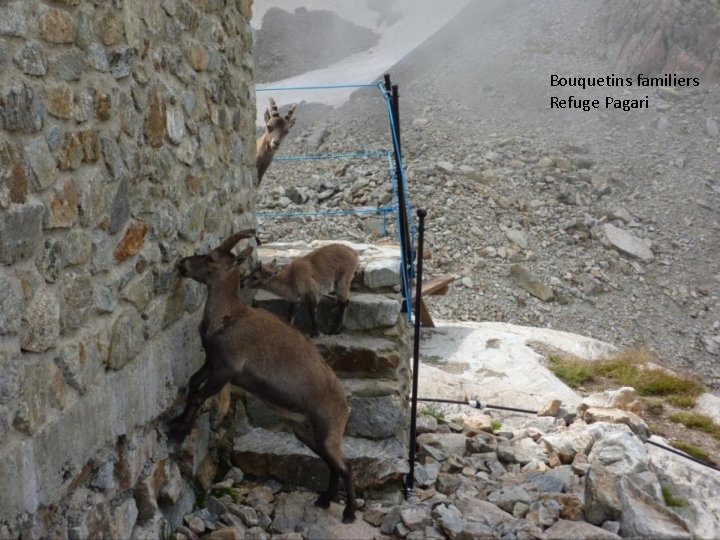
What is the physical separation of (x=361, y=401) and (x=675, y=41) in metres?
22.1

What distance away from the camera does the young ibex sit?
5637 mm

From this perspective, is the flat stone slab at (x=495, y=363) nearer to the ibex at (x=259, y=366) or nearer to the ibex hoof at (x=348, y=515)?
the ibex hoof at (x=348, y=515)

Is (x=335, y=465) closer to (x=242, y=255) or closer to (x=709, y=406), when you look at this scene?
(x=242, y=255)

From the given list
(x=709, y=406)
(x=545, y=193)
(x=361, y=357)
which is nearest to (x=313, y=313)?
(x=361, y=357)

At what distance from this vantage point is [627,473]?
16.9ft

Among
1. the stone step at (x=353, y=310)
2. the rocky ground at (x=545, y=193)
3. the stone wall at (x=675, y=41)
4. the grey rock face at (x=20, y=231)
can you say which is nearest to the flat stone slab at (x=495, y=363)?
the rocky ground at (x=545, y=193)

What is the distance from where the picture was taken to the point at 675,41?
23.4m

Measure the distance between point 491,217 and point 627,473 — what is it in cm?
1130

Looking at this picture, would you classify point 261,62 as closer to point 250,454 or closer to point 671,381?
point 671,381

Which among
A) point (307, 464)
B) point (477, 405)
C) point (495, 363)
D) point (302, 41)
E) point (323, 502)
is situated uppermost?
point (302, 41)

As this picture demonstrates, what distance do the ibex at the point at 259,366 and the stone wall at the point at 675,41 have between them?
21.6m

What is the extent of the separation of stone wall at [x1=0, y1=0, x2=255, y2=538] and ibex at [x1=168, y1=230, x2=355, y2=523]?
0.50 feet

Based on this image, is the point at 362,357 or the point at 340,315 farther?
the point at 340,315

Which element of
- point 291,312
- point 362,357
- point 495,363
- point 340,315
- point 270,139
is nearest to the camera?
point 362,357
